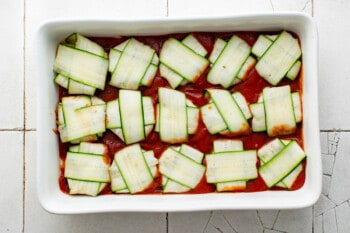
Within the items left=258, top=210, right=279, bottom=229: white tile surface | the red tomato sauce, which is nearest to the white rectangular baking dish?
the red tomato sauce

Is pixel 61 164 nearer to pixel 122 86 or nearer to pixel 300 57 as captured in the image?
pixel 122 86

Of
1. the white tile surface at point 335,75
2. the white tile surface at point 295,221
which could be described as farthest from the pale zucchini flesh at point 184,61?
the white tile surface at point 295,221

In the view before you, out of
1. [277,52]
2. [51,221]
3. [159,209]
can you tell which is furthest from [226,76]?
[51,221]

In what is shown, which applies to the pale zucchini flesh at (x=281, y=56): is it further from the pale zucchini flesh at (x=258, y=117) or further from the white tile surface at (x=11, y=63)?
the white tile surface at (x=11, y=63)

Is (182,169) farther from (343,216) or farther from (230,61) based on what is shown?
(343,216)

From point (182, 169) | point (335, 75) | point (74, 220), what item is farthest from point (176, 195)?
point (335, 75)
